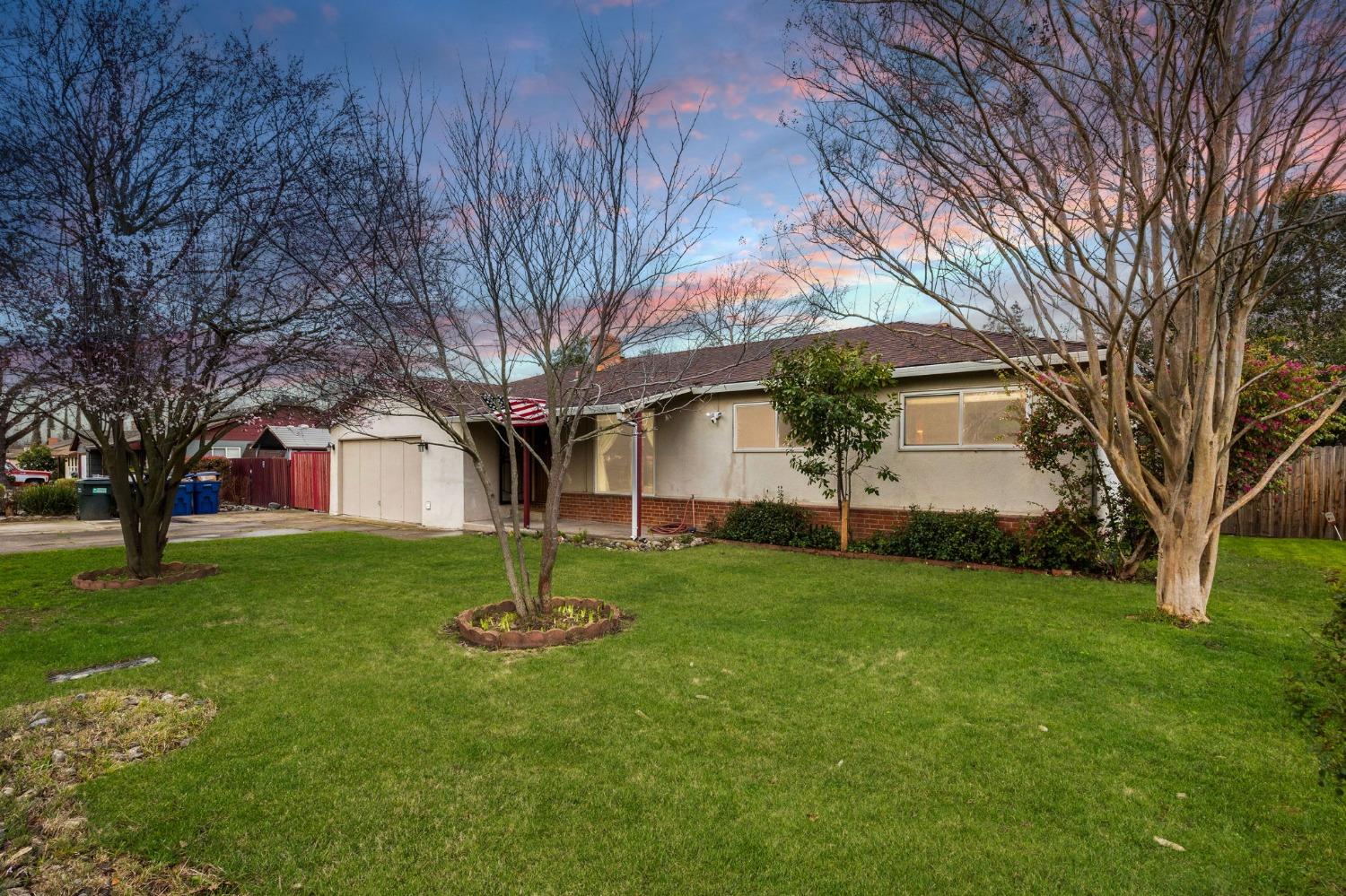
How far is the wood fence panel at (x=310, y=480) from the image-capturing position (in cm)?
2023

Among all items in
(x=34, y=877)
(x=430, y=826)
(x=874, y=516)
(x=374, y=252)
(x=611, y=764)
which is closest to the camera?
(x=34, y=877)

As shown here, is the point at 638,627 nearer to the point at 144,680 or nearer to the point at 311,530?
the point at 144,680

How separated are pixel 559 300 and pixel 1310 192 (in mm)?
6309

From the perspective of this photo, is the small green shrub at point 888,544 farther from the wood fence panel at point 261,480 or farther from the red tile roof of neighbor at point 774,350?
the wood fence panel at point 261,480

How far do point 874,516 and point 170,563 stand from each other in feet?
34.7

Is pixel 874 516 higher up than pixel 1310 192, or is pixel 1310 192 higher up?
pixel 1310 192

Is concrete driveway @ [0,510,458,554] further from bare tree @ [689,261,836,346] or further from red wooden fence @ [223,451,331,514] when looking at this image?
bare tree @ [689,261,836,346]

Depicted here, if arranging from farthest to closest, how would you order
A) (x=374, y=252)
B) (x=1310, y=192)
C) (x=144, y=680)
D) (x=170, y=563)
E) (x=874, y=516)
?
(x=874, y=516), (x=170, y=563), (x=374, y=252), (x=1310, y=192), (x=144, y=680)

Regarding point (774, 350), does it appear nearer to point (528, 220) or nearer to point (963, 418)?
point (963, 418)

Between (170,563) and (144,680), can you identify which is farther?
(170,563)

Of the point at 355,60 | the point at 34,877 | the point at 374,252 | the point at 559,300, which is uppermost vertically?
the point at 355,60

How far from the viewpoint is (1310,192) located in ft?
19.3

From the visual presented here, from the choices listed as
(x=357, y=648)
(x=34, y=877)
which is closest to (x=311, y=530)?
(x=357, y=648)

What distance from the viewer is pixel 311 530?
15.4 metres
